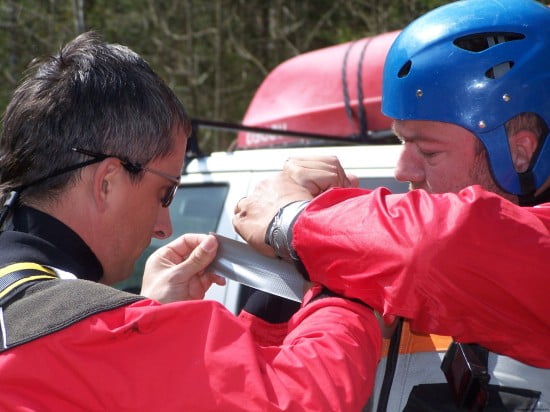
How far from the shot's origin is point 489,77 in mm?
2340

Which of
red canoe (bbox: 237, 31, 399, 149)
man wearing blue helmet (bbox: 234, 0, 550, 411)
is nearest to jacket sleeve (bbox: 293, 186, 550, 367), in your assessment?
man wearing blue helmet (bbox: 234, 0, 550, 411)

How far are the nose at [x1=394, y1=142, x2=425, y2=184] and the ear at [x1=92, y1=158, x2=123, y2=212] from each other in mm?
816

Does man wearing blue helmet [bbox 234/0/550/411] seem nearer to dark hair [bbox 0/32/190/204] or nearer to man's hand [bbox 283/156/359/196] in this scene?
man's hand [bbox 283/156/359/196]

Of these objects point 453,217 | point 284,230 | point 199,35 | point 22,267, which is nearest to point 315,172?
point 284,230

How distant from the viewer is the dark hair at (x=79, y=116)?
1966 millimetres

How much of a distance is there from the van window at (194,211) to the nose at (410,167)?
179cm

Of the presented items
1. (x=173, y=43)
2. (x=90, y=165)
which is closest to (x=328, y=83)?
(x=90, y=165)

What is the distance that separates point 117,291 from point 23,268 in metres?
0.19

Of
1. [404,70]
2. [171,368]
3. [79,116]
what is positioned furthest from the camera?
[404,70]

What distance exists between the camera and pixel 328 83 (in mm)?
5875

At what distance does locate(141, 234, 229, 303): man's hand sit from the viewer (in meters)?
2.26

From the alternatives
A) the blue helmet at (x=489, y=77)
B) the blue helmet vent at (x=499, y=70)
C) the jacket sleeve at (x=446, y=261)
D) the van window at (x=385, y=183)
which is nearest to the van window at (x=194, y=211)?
the van window at (x=385, y=183)

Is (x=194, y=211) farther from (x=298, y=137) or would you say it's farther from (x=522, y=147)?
(x=522, y=147)

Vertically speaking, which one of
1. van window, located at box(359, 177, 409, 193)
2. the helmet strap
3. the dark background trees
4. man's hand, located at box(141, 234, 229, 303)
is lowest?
the dark background trees
